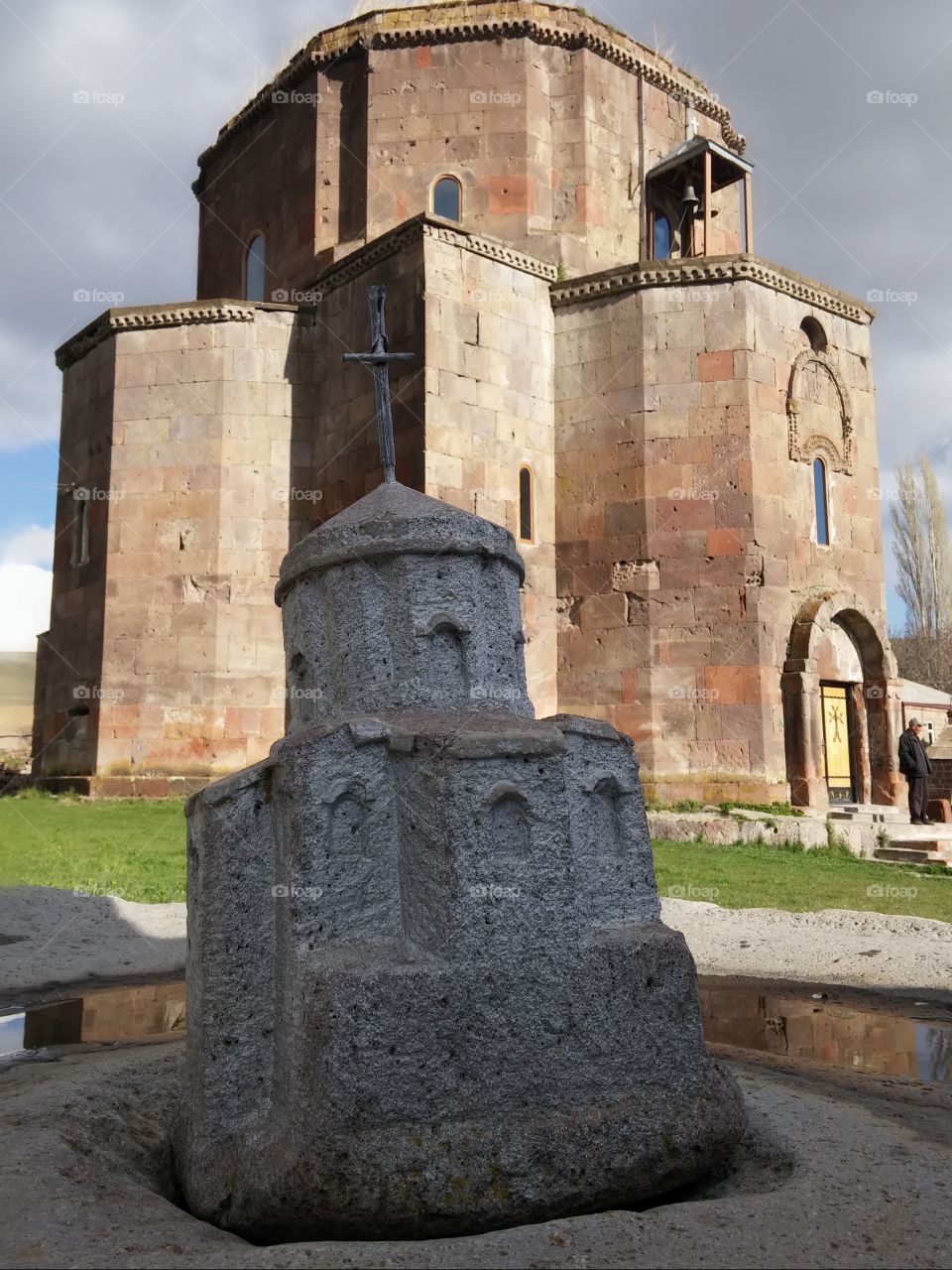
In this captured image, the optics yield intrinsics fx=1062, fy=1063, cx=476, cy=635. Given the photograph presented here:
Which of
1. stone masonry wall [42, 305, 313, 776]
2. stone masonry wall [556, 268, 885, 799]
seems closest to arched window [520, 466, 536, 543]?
stone masonry wall [556, 268, 885, 799]

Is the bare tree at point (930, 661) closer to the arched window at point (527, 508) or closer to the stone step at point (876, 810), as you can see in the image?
the stone step at point (876, 810)

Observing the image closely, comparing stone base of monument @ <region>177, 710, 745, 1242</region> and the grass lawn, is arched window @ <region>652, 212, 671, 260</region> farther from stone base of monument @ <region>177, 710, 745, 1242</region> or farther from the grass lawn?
stone base of monument @ <region>177, 710, 745, 1242</region>

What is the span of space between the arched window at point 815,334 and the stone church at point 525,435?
0.13 feet

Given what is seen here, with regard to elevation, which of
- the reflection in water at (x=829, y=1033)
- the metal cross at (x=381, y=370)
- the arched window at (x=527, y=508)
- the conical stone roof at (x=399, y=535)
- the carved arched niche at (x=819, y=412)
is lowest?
the reflection in water at (x=829, y=1033)

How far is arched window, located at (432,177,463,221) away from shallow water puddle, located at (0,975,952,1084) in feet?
47.0

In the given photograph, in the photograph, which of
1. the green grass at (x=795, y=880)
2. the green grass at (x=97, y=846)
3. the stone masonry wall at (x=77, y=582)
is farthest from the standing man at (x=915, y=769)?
the stone masonry wall at (x=77, y=582)

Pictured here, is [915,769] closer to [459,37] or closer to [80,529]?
[80,529]

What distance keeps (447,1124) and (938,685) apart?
130ft

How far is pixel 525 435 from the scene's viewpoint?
50.7ft

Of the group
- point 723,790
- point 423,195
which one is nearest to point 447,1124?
point 723,790

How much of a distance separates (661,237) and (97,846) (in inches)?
544

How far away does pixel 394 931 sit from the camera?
11.2 ft

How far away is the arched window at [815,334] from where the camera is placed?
16297 mm

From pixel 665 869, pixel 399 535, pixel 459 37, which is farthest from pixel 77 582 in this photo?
pixel 399 535
